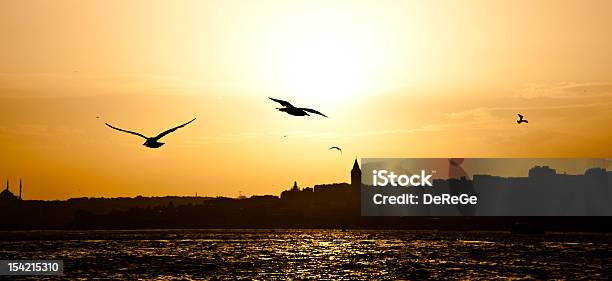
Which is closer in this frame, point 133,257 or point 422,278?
point 422,278

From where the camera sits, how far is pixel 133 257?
116000mm

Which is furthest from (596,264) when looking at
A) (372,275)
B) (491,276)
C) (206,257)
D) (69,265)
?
(69,265)

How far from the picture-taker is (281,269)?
290 ft

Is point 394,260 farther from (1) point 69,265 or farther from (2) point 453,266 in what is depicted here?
(1) point 69,265

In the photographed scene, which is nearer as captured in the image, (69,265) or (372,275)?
(372,275)

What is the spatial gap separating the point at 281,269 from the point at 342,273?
796cm

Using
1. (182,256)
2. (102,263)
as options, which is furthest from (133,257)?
(102,263)

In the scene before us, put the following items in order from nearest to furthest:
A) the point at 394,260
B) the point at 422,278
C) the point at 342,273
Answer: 1. the point at 422,278
2. the point at 342,273
3. the point at 394,260

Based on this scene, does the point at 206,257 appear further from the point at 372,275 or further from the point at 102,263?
the point at 372,275

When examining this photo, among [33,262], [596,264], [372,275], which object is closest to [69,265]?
[33,262]

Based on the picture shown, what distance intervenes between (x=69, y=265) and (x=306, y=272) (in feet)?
89.6

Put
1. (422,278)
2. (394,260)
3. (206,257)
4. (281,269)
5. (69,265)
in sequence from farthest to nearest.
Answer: (206,257)
(394,260)
(69,265)
(281,269)
(422,278)

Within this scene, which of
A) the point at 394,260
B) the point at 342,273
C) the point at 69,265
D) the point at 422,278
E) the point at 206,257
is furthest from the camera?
the point at 206,257

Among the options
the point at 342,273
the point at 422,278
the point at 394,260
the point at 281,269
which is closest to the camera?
the point at 422,278
